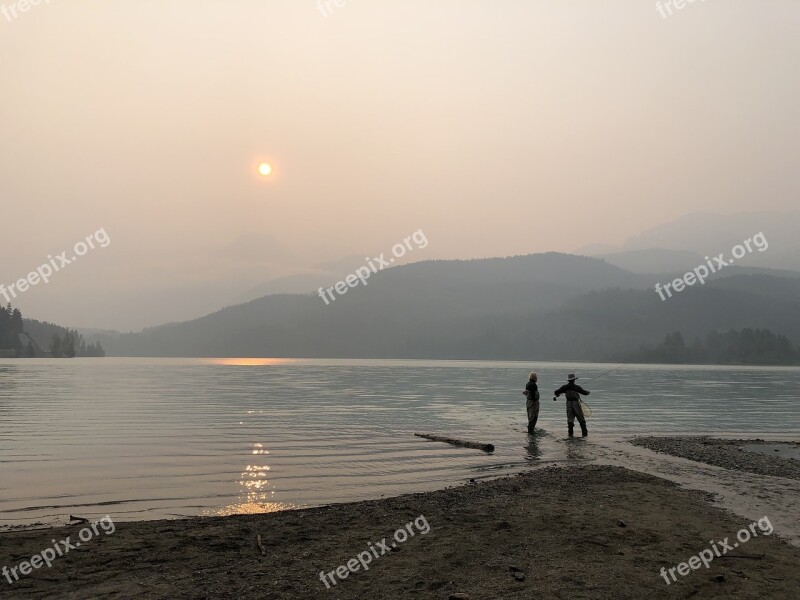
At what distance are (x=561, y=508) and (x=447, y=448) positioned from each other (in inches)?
487

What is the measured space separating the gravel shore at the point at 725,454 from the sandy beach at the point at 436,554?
24.8ft

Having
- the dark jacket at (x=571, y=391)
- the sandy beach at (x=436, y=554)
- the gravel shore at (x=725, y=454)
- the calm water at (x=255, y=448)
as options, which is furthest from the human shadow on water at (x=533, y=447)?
the sandy beach at (x=436, y=554)

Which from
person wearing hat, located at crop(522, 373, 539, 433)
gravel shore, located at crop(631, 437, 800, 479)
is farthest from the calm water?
gravel shore, located at crop(631, 437, 800, 479)

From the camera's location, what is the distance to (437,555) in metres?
10.7

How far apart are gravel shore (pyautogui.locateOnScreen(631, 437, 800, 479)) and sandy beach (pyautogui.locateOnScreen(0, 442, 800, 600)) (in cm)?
757

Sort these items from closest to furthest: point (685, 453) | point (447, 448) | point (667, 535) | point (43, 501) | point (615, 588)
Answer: point (615, 588), point (667, 535), point (43, 501), point (685, 453), point (447, 448)

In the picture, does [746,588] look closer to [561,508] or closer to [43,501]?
[561,508]

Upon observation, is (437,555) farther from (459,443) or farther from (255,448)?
(255,448)

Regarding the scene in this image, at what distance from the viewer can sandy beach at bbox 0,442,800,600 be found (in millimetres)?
9188

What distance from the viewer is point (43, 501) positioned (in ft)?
52.5

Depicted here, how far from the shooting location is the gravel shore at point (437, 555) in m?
9.16

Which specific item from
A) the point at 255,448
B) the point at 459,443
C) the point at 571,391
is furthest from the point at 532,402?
the point at 255,448

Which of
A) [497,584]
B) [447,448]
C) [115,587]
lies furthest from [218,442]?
[497,584]

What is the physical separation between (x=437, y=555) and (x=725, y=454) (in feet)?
59.2
